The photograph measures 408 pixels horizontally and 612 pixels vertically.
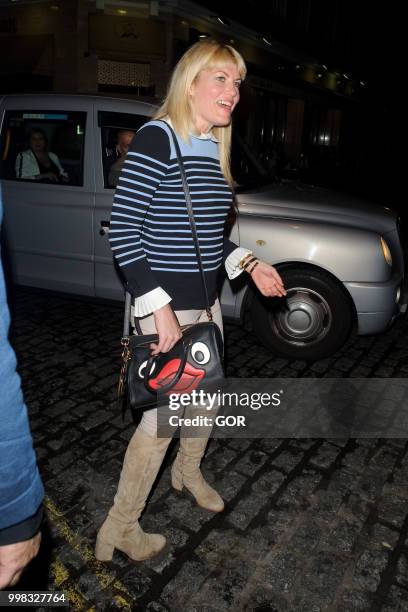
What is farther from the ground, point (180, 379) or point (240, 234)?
point (240, 234)

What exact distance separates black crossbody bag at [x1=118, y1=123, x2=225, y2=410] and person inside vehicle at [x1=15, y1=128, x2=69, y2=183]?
3.30 m

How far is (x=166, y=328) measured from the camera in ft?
5.97

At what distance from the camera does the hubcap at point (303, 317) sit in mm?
4270

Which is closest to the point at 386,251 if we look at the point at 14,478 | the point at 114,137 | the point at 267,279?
the point at 267,279

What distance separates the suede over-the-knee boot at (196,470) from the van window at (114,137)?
2.69 m

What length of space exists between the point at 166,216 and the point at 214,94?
51 centimetres

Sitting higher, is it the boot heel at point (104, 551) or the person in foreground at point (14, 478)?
the person in foreground at point (14, 478)

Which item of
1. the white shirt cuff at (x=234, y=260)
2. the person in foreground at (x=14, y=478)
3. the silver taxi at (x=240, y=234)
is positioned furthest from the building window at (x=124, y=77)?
the person in foreground at (x=14, y=478)

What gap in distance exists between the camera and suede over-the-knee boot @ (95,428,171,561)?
211cm

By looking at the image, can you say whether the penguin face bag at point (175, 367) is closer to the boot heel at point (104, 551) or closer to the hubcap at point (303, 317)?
the boot heel at point (104, 551)

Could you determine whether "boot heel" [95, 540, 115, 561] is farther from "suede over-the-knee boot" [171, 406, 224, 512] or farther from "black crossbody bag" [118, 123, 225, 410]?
"black crossbody bag" [118, 123, 225, 410]

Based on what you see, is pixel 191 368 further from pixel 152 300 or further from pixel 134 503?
pixel 134 503

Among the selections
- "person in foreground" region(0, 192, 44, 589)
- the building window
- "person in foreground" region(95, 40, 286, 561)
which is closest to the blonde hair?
"person in foreground" region(95, 40, 286, 561)

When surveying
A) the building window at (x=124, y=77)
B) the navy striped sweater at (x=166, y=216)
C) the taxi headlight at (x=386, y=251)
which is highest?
the building window at (x=124, y=77)
